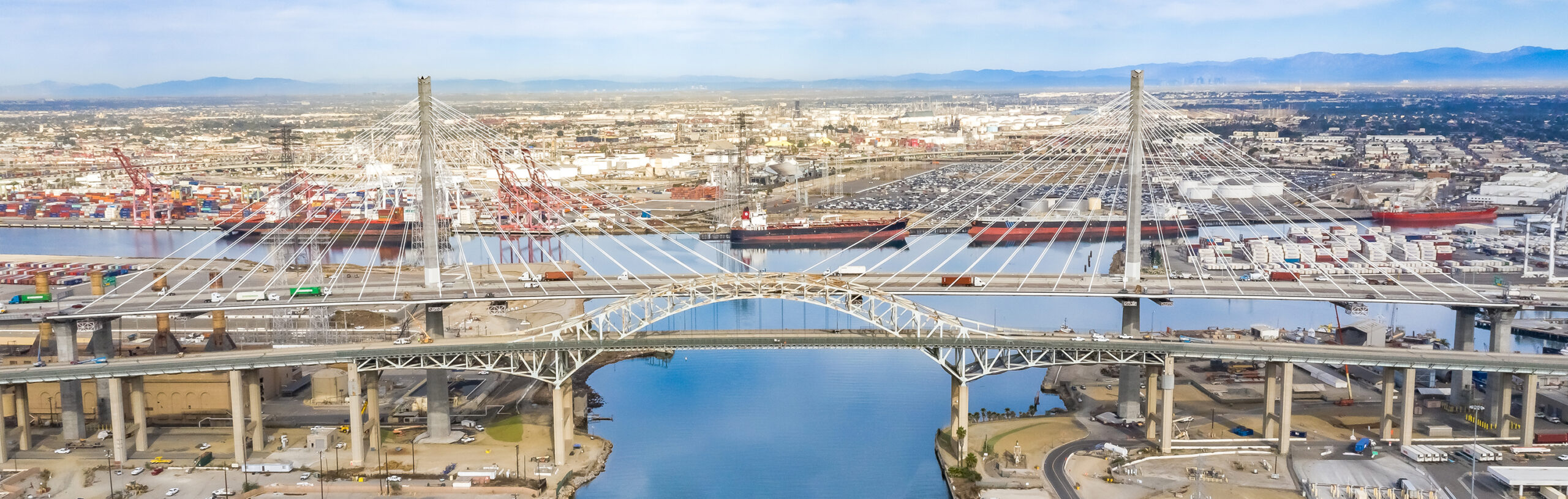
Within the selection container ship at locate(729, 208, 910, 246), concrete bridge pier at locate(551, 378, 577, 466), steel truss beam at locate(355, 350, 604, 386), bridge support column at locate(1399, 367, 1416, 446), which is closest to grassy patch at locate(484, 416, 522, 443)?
concrete bridge pier at locate(551, 378, 577, 466)

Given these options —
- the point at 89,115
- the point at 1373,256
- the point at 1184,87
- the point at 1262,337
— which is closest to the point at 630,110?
the point at 89,115

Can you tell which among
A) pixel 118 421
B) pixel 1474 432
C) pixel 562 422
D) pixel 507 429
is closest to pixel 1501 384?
pixel 1474 432

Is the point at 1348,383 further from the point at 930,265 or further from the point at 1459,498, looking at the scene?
the point at 930,265

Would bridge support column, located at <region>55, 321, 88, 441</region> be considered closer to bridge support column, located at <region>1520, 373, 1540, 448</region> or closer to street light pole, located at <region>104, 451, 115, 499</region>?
street light pole, located at <region>104, 451, 115, 499</region>

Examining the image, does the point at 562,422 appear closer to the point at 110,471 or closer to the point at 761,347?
the point at 761,347

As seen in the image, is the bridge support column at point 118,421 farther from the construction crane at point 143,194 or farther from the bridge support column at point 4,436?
the construction crane at point 143,194

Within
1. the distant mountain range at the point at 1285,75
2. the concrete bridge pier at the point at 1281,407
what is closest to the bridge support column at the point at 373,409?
the concrete bridge pier at the point at 1281,407
